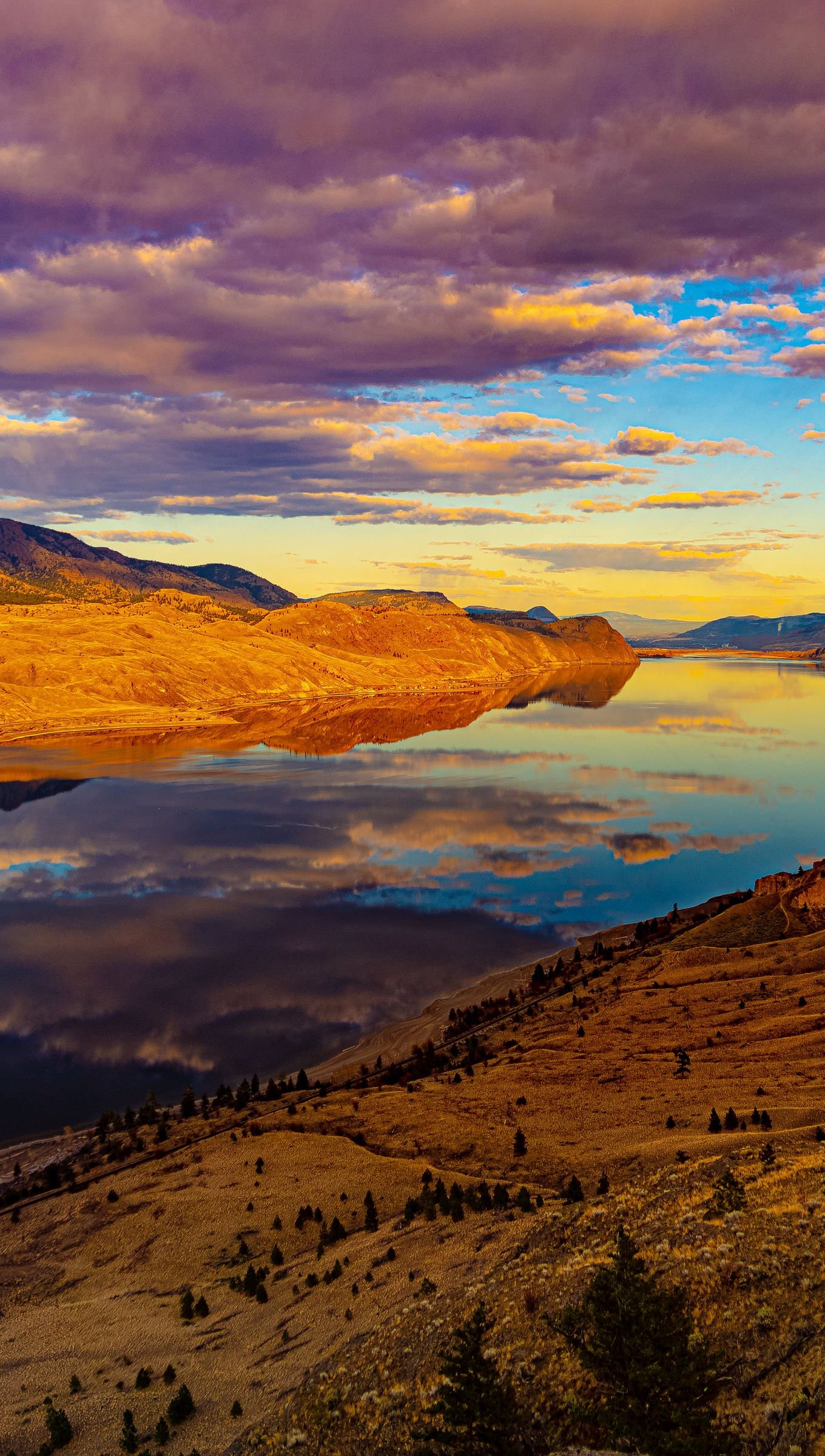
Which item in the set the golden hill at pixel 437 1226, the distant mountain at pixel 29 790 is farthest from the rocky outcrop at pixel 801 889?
the distant mountain at pixel 29 790

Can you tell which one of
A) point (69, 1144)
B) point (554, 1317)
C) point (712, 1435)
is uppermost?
point (712, 1435)

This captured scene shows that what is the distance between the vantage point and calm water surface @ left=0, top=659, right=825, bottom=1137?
47.4 m

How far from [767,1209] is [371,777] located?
10902 cm

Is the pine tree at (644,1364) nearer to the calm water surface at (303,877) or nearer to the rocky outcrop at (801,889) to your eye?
the calm water surface at (303,877)

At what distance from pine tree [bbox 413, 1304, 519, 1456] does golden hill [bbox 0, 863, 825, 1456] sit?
4.11ft

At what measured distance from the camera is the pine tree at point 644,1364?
12.0 m

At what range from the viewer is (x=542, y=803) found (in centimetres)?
10700

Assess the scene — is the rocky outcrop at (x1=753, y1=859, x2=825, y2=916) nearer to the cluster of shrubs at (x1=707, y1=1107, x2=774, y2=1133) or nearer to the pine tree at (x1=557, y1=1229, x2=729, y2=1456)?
the cluster of shrubs at (x1=707, y1=1107, x2=774, y2=1133)

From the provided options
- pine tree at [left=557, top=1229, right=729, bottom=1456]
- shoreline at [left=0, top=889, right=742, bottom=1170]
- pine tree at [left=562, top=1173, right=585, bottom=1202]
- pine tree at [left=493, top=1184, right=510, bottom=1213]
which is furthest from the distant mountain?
pine tree at [left=557, top=1229, right=729, bottom=1456]

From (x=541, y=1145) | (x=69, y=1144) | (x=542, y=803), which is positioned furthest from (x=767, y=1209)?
(x=542, y=803)

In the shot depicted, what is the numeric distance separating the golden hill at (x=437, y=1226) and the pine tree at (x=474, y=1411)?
1254 mm

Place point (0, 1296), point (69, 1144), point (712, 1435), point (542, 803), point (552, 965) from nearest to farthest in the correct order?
point (712, 1435)
point (0, 1296)
point (69, 1144)
point (552, 965)
point (542, 803)

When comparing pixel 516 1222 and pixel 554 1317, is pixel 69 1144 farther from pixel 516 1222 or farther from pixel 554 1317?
pixel 554 1317

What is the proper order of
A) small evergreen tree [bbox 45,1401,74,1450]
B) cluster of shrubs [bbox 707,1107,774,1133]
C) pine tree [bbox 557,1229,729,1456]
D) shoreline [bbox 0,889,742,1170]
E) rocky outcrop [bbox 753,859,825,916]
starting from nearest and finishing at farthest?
1. pine tree [bbox 557,1229,729,1456]
2. small evergreen tree [bbox 45,1401,74,1450]
3. cluster of shrubs [bbox 707,1107,774,1133]
4. shoreline [bbox 0,889,742,1170]
5. rocky outcrop [bbox 753,859,825,916]
